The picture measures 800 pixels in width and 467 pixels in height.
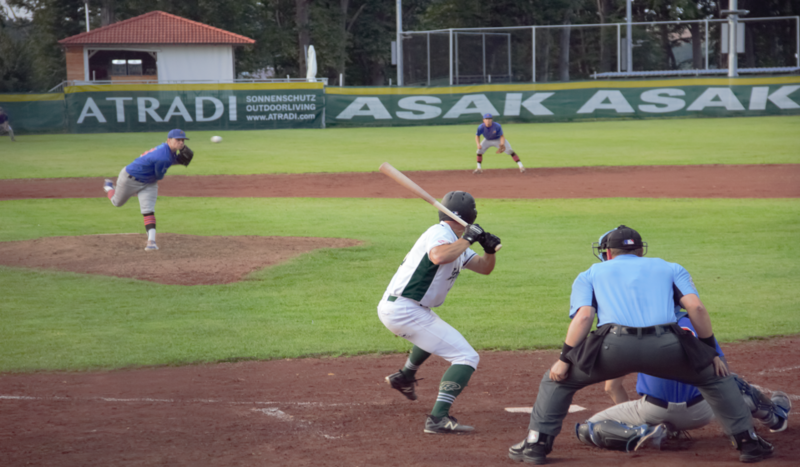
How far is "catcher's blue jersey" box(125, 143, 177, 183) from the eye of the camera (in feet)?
41.3

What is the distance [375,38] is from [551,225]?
4923cm

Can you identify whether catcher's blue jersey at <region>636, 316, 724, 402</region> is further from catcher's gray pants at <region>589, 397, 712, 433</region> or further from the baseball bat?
the baseball bat

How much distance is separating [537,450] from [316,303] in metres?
5.32

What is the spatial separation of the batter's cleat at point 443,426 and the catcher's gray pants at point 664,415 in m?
0.91

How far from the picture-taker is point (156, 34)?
48688 millimetres

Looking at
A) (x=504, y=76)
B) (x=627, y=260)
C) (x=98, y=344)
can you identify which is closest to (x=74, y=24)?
(x=504, y=76)

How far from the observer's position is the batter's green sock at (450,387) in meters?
5.56

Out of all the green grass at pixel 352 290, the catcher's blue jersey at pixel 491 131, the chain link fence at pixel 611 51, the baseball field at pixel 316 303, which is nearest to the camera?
the baseball field at pixel 316 303

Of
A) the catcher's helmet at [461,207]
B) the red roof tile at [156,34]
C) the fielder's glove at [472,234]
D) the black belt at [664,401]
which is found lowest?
the black belt at [664,401]

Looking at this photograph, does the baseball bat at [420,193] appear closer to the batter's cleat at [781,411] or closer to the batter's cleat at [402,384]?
the batter's cleat at [402,384]

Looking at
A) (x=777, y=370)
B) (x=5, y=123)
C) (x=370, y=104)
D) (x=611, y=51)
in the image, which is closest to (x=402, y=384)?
(x=777, y=370)

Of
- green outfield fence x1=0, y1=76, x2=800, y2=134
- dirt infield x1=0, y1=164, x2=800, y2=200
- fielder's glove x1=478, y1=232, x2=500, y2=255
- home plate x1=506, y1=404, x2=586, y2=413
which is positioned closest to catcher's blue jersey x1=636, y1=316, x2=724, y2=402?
home plate x1=506, y1=404, x2=586, y2=413

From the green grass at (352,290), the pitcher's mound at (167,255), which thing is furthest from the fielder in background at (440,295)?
the pitcher's mound at (167,255)

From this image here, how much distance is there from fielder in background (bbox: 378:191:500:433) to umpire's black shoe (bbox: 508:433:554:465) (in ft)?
2.29
